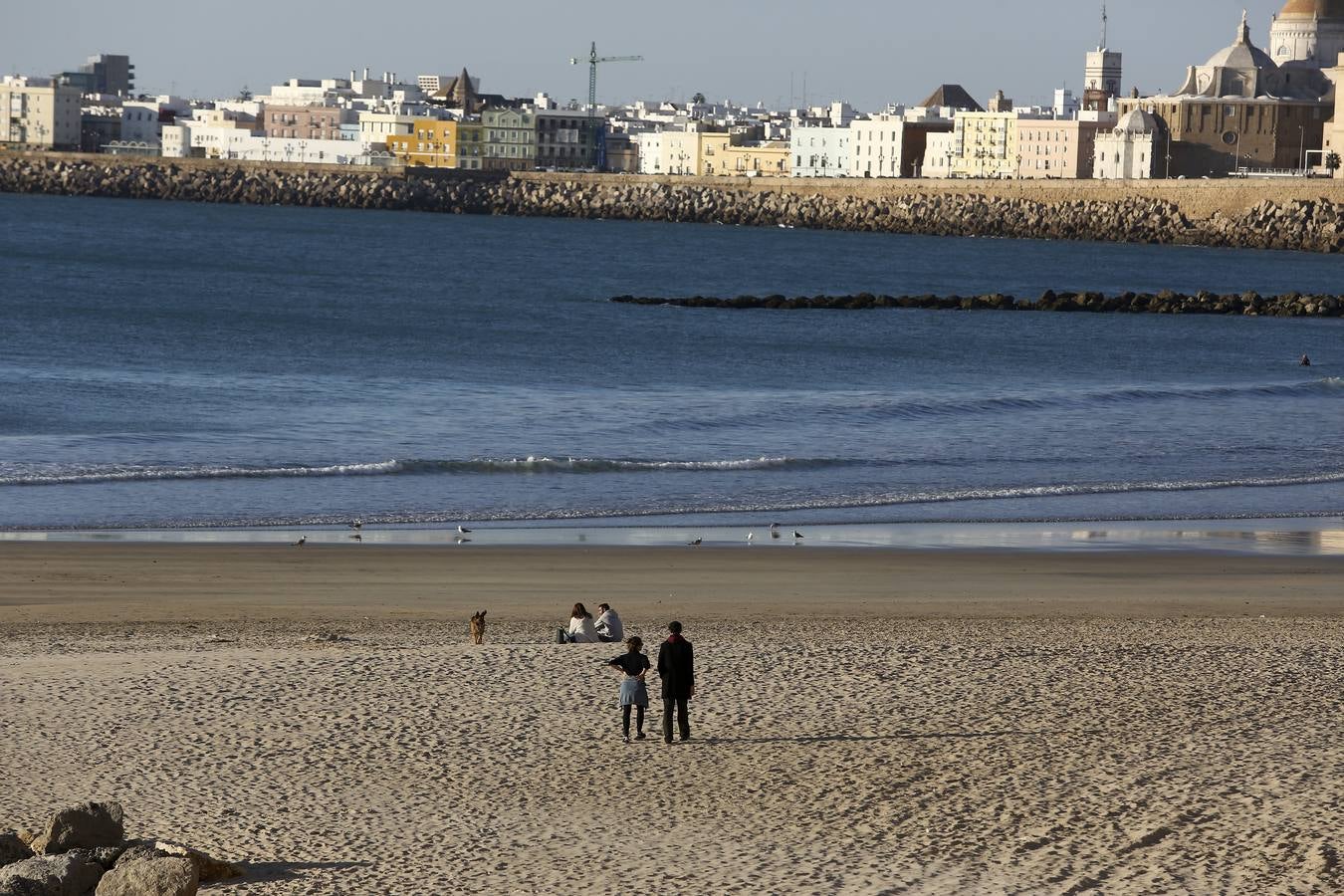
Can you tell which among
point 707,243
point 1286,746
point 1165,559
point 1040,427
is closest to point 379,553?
point 1165,559

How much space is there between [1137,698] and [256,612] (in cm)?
741

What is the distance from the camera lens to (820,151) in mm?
178375

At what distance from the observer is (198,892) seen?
30.9 feet

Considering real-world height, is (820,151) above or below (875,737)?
above

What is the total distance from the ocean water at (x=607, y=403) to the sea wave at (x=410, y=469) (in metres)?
0.07

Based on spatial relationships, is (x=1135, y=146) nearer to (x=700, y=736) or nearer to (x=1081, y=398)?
(x=1081, y=398)

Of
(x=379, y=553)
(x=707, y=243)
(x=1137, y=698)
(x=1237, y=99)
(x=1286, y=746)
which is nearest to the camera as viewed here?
(x=1286, y=746)

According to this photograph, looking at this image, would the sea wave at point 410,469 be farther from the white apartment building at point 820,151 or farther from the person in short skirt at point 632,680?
the white apartment building at point 820,151

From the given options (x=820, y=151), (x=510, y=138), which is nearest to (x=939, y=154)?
(x=820, y=151)

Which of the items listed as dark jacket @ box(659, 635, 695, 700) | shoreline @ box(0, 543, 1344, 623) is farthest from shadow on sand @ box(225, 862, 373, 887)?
shoreline @ box(0, 543, 1344, 623)

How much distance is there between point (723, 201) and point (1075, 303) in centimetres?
7568

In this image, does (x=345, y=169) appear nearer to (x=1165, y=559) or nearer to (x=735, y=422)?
(x=735, y=422)

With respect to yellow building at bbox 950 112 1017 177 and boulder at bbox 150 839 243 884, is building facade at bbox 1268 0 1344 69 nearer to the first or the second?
yellow building at bbox 950 112 1017 177

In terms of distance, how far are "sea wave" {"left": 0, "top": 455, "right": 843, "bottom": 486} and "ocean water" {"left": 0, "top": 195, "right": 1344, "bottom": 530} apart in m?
0.07
